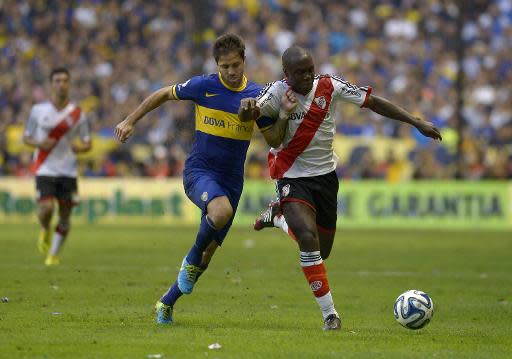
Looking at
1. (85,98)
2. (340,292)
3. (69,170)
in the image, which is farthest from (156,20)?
(340,292)

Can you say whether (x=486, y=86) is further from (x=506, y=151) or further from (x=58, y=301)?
(x=58, y=301)

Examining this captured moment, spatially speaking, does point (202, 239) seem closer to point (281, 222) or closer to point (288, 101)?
point (281, 222)

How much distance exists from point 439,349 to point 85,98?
25.4m

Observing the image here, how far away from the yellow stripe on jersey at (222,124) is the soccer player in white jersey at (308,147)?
11.9 inches

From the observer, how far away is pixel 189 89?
9648mm

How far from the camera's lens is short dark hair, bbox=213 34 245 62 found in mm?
9367

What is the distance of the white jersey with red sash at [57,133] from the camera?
16.8 meters

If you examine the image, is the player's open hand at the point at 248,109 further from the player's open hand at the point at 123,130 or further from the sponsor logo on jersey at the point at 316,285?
the sponsor logo on jersey at the point at 316,285

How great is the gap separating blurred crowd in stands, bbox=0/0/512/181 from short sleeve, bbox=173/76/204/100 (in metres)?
18.9

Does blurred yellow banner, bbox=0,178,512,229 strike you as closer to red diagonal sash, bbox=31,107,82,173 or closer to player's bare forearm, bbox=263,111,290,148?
red diagonal sash, bbox=31,107,82,173

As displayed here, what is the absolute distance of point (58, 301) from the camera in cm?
1148

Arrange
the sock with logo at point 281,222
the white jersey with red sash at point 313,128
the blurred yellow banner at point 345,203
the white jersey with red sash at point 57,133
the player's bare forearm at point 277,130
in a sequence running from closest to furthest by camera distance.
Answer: the player's bare forearm at point 277,130 → the white jersey with red sash at point 313,128 → the sock with logo at point 281,222 → the white jersey with red sash at point 57,133 → the blurred yellow banner at point 345,203

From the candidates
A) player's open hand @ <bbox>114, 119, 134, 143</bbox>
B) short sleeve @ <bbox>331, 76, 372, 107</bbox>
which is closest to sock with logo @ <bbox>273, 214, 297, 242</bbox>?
short sleeve @ <bbox>331, 76, 372, 107</bbox>

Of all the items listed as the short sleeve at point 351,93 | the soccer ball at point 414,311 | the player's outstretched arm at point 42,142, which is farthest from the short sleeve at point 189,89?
the player's outstretched arm at point 42,142
